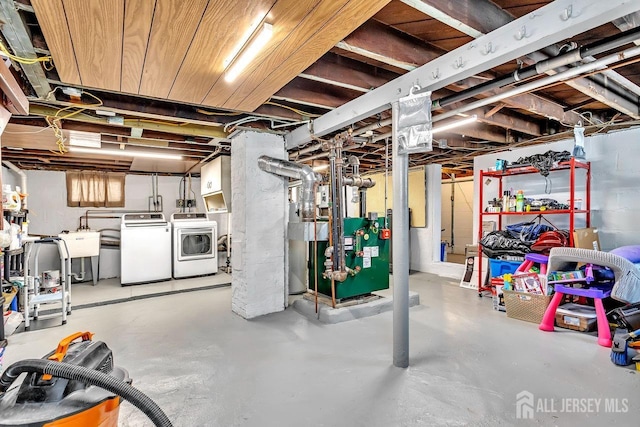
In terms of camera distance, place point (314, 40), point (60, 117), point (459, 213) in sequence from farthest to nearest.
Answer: point (459, 213), point (60, 117), point (314, 40)

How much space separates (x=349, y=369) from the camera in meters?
2.53

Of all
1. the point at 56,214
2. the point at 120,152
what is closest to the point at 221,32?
the point at 120,152

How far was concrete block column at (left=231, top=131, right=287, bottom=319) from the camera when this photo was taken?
3865mm

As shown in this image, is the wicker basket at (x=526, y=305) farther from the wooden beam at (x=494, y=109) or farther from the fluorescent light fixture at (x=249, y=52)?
the fluorescent light fixture at (x=249, y=52)

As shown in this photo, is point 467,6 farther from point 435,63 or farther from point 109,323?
point 109,323

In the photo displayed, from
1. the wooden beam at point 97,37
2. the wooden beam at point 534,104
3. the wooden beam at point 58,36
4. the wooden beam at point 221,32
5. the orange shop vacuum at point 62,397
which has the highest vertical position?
the wooden beam at point 534,104

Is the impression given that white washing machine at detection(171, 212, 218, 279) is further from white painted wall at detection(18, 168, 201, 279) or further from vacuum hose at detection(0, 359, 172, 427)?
vacuum hose at detection(0, 359, 172, 427)

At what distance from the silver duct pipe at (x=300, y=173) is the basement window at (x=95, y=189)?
14.8 ft

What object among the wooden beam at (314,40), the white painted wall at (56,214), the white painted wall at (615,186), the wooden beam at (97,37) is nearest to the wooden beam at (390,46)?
the wooden beam at (314,40)

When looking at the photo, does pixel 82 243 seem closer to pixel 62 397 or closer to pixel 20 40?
pixel 20 40

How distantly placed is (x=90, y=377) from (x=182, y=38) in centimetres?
181

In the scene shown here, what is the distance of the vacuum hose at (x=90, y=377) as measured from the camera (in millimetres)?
986

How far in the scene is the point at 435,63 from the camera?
7.52 ft

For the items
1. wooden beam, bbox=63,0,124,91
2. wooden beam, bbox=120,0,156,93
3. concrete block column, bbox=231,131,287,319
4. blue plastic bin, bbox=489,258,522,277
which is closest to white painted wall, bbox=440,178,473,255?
blue plastic bin, bbox=489,258,522,277
